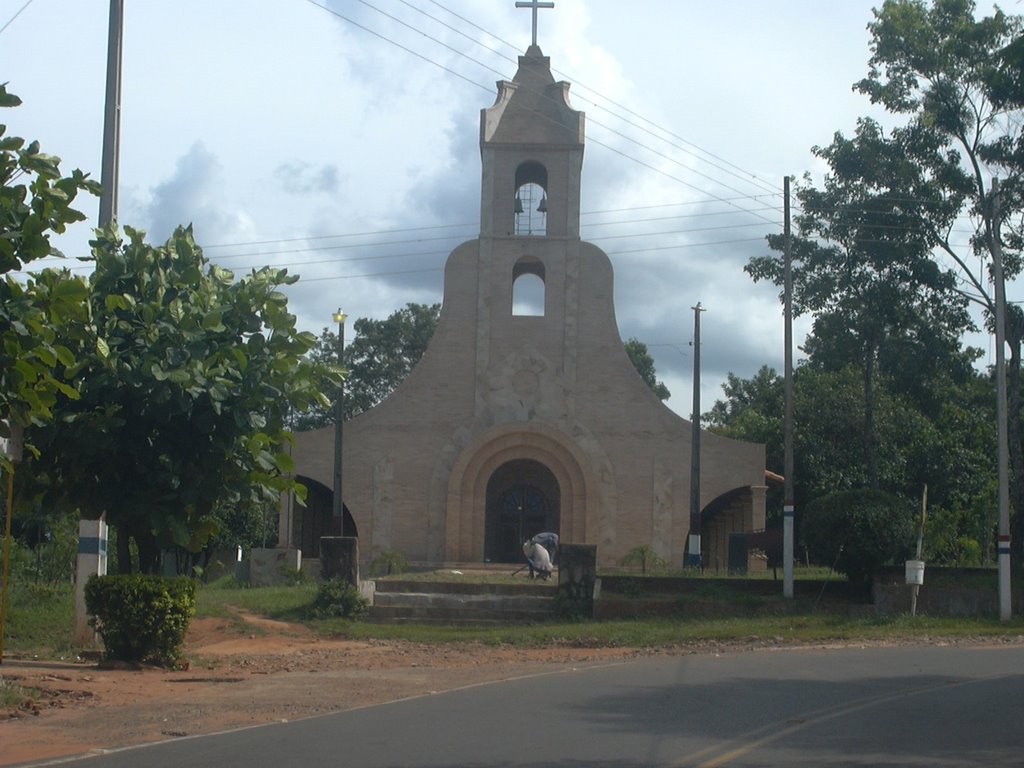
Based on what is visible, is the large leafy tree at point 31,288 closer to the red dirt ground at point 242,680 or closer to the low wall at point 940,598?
the red dirt ground at point 242,680

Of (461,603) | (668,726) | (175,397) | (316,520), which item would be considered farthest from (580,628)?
(316,520)

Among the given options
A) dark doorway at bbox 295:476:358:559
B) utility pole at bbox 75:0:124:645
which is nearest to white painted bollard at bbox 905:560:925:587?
utility pole at bbox 75:0:124:645

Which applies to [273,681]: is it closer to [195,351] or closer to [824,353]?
[195,351]

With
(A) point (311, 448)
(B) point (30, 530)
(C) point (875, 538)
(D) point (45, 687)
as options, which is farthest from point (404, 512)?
(D) point (45, 687)

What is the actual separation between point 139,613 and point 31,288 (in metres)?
6.19

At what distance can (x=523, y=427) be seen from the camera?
32.2 m

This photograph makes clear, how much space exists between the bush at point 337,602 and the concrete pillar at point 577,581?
3589mm

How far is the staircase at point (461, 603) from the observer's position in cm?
2208

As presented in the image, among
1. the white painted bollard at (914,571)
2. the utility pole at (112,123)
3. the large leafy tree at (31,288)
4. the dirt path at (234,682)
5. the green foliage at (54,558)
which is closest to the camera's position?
the large leafy tree at (31,288)

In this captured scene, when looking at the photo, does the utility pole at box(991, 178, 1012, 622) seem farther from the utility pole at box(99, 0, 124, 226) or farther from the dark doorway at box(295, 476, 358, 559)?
the dark doorway at box(295, 476, 358, 559)

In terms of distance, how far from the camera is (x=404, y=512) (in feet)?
106

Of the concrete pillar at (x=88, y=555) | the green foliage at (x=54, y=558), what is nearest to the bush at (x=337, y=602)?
the green foliage at (x=54, y=558)

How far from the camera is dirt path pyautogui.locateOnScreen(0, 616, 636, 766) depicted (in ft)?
35.3

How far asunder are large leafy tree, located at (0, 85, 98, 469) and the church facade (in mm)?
22703
